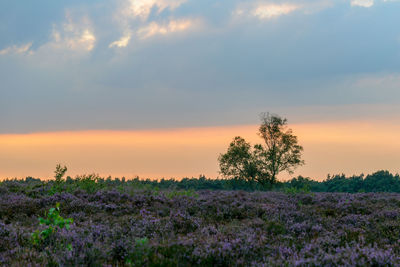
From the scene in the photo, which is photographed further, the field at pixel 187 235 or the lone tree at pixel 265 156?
the lone tree at pixel 265 156

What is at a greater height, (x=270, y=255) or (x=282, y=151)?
(x=282, y=151)

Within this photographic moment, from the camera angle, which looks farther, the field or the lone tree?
→ the lone tree

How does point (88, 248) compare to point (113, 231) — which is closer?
point (88, 248)

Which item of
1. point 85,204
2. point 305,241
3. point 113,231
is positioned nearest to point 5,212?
point 85,204

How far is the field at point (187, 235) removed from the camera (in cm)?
608

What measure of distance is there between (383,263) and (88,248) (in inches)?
192

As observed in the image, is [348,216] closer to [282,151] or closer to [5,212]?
[5,212]

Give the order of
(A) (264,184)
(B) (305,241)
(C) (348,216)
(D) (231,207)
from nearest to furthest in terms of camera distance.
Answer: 1. (B) (305,241)
2. (C) (348,216)
3. (D) (231,207)
4. (A) (264,184)

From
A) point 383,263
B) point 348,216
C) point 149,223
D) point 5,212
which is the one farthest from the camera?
point 5,212

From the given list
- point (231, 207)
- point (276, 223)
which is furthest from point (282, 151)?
point (276, 223)

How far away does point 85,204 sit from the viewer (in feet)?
39.0

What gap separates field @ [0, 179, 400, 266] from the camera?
6.08 meters

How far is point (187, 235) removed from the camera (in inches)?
310

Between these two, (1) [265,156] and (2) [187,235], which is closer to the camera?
(2) [187,235]
